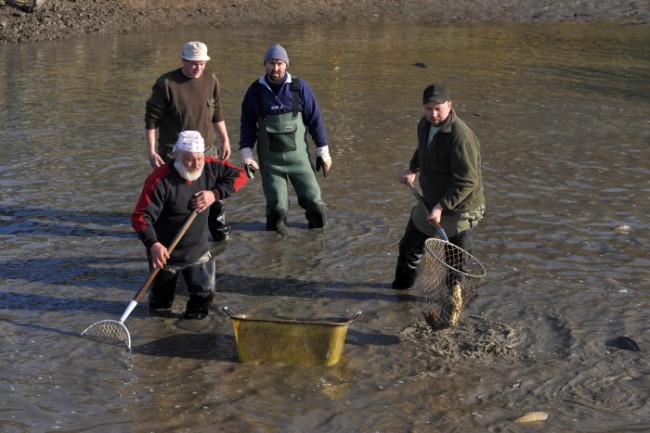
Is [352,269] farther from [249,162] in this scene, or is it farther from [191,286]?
[191,286]

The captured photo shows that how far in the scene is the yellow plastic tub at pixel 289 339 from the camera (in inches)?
265

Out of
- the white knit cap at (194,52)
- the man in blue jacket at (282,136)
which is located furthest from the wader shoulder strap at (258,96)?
the white knit cap at (194,52)

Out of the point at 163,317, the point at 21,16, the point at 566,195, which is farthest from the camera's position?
the point at 21,16

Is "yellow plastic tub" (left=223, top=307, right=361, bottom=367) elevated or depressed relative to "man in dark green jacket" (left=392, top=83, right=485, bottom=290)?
depressed

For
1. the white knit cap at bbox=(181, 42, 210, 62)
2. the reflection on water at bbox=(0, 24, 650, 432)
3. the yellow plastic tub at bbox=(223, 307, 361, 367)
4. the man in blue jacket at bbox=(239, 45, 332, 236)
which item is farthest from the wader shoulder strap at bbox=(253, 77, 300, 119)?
the yellow plastic tub at bbox=(223, 307, 361, 367)

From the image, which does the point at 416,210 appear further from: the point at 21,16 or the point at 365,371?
the point at 21,16

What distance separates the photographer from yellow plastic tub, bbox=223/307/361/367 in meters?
6.73

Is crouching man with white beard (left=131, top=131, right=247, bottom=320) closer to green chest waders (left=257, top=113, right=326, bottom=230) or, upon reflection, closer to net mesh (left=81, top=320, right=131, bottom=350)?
net mesh (left=81, top=320, right=131, bottom=350)

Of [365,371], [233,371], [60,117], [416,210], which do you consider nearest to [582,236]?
[416,210]

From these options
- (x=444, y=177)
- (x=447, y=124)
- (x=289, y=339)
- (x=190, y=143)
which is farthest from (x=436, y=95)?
(x=289, y=339)

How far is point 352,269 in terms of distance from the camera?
29.6ft

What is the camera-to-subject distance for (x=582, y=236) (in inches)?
387

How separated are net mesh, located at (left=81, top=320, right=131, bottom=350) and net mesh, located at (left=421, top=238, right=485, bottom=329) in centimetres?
223

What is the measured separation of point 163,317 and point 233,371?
118 centimetres
